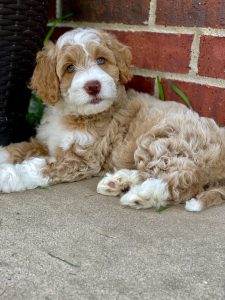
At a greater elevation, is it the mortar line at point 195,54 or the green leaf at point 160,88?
the mortar line at point 195,54

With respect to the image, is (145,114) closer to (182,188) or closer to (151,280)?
(182,188)

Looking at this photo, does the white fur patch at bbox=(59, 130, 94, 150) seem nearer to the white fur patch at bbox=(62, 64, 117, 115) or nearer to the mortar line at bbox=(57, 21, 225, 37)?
the white fur patch at bbox=(62, 64, 117, 115)

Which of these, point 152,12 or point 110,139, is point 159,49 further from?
point 110,139

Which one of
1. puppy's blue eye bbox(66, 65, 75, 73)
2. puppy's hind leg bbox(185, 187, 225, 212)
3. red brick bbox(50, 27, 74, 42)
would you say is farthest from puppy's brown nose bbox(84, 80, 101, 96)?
red brick bbox(50, 27, 74, 42)

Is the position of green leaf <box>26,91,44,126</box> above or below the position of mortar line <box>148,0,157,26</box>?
below

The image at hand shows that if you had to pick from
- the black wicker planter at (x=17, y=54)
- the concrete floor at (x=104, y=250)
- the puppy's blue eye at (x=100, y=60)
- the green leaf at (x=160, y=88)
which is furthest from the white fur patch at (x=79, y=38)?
the concrete floor at (x=104, y=250)

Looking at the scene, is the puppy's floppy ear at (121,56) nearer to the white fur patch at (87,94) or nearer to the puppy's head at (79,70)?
the puppy's head at (79,70)

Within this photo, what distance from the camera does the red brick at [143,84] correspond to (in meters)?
3.25

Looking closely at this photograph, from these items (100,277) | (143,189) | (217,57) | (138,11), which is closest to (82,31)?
(138,11)

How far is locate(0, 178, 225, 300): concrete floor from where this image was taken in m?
1.57

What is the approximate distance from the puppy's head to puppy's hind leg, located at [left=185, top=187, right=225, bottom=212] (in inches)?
31.2

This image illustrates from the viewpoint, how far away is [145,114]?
280cm

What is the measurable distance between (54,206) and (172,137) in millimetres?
778

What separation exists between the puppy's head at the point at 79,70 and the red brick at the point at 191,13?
473 mm
